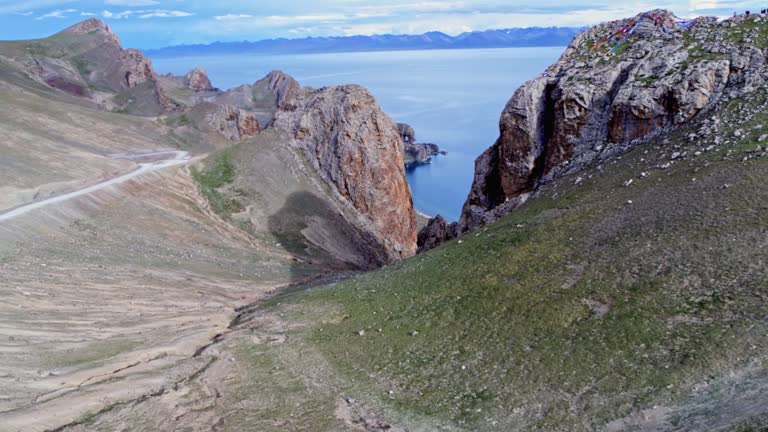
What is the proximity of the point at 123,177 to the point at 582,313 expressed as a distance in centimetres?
4910

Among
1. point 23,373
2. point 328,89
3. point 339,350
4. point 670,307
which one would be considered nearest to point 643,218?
point 670,307

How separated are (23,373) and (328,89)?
55292mm

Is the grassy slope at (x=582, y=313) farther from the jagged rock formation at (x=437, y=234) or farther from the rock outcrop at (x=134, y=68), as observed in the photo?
the rock outcrop at (x=134, y=68)

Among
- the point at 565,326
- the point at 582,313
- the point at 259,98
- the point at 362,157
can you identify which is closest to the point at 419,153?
the point at 259,98

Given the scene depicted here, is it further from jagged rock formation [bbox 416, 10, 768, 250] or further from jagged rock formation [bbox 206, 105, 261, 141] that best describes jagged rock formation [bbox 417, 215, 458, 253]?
jagged rock formation [bbox 206, 105, 261, 141]

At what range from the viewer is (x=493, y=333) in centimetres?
2306

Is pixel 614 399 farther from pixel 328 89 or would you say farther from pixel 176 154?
pixel 176 154

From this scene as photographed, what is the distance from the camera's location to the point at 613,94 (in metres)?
39.1

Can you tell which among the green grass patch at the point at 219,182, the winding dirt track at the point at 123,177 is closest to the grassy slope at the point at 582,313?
the winding dirt track at the point at 123,177

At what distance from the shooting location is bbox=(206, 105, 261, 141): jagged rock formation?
303 feet

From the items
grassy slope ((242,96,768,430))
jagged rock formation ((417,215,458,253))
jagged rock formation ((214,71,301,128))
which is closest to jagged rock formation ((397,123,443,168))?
jagged rock formation ((214,71,301,128))

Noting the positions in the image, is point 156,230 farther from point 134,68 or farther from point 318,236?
point 134,68

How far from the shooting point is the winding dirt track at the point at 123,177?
44750 mm

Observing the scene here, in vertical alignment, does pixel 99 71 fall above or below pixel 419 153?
above
